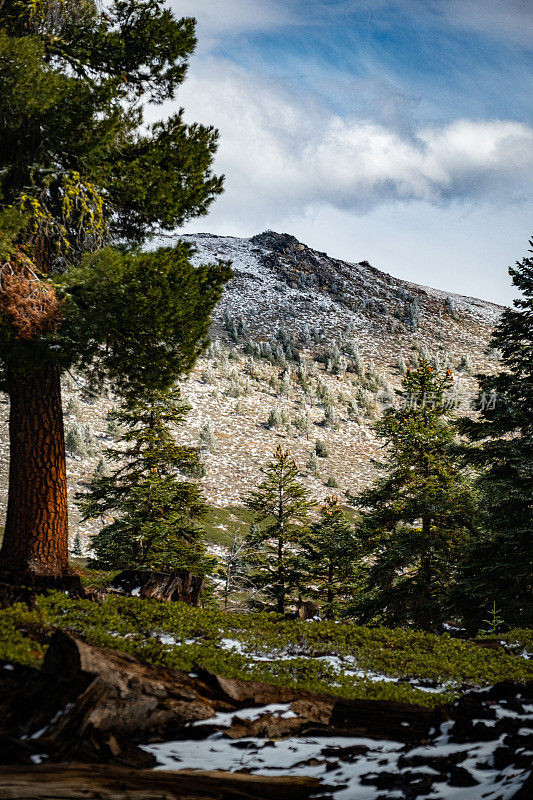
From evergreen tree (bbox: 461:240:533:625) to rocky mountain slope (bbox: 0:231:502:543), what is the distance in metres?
8.01

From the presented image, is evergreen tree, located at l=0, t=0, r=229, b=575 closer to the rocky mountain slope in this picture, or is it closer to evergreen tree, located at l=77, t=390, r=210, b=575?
the rocky mountain slope

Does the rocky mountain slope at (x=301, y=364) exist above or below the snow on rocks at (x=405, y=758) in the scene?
above

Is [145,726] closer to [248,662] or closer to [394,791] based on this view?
[394,791]

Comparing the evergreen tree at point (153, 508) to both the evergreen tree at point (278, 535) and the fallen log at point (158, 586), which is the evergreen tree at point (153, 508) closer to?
the evergreen tree at point (278, 535)

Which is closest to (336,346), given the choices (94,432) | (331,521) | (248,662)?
(94,432)

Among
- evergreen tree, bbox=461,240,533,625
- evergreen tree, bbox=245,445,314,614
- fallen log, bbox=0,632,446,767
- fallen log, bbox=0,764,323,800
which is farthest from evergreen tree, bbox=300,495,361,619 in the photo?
fallen log, bbox=0,764,323,800

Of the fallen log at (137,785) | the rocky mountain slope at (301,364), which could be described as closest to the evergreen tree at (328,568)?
the rocky mountain slope at (301,364)

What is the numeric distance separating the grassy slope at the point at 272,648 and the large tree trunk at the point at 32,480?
105 cm

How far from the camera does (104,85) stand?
7.15 metres

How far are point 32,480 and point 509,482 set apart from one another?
9730 mm

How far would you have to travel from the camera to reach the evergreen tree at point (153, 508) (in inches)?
552

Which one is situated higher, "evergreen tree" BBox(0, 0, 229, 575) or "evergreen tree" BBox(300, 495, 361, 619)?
"evergreen tree" BBox(0, 0, 229, 575)

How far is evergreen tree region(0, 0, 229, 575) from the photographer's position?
668 centimetres

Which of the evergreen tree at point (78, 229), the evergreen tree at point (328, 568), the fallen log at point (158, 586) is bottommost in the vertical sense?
the evergreen tree at point (328, 568)
